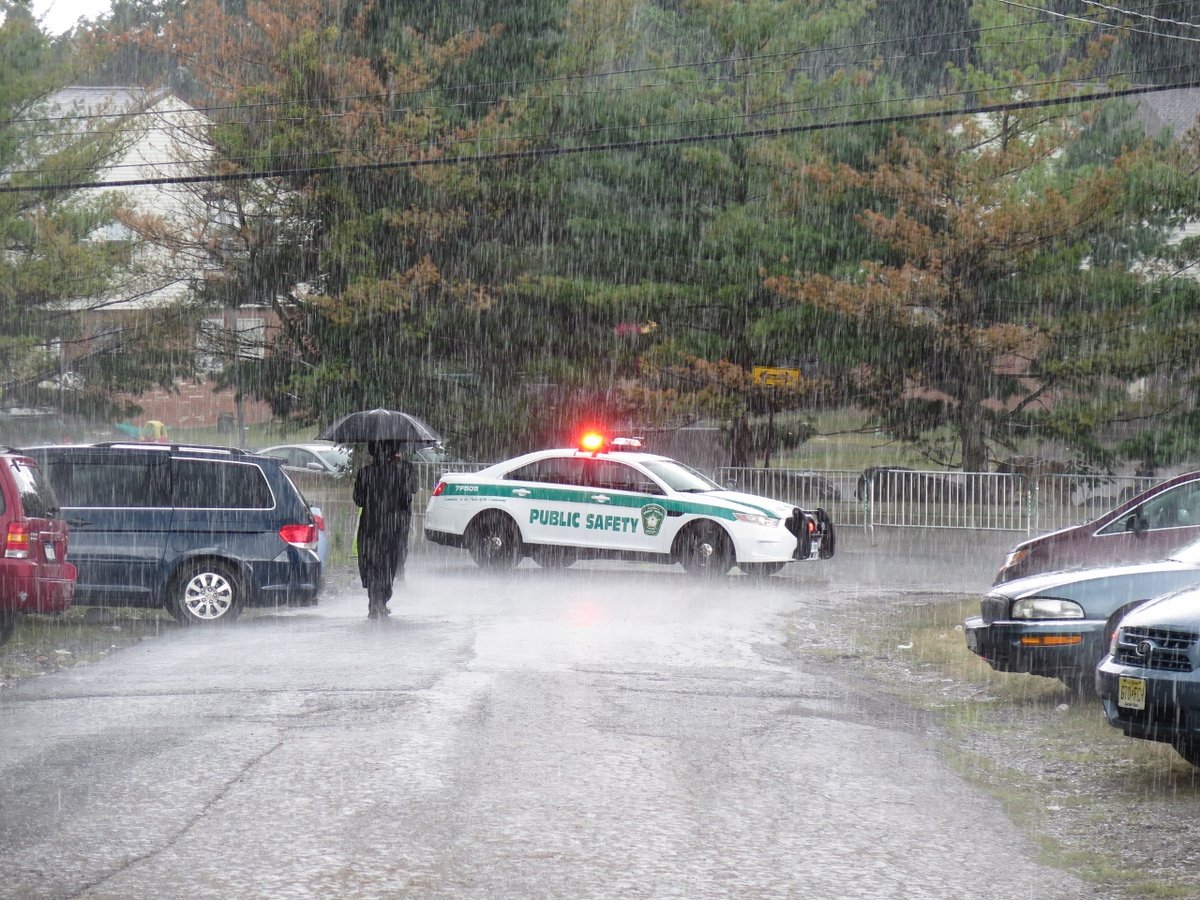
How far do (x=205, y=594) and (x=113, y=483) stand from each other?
1314mm

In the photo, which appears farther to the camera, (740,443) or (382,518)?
(740,443)

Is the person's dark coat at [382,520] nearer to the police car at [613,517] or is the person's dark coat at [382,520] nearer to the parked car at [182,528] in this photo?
the parked car at [182,528]

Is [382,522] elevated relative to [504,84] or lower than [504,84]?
lower

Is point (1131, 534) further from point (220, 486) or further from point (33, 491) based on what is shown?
point (33, 491)

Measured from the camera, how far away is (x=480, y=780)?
7793 millimetres

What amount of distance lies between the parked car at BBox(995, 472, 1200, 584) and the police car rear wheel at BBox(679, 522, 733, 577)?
19.2ft

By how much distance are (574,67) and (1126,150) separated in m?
11.3

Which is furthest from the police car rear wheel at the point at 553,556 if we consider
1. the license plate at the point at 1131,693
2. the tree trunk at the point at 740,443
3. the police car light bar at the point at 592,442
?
the license plate at the point at 1131,693

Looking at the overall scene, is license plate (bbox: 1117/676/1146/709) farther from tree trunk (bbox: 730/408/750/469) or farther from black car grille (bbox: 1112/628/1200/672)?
tree trunk (bbox: 730/408/750/469)

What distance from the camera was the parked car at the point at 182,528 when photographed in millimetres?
14641

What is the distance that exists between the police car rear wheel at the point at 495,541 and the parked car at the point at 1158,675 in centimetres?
1287

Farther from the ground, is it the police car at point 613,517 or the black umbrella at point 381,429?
the black umbrella at point 381,429

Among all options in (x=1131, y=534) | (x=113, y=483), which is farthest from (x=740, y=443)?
(x=113, y=483)

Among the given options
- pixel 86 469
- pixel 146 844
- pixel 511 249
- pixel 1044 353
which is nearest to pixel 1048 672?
pixel 146 844
